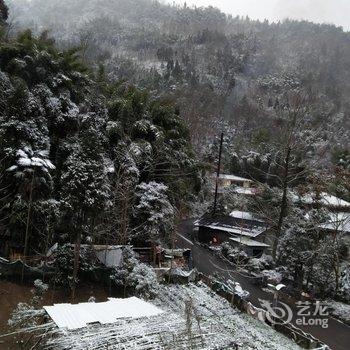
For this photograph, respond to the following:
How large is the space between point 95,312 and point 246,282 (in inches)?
466

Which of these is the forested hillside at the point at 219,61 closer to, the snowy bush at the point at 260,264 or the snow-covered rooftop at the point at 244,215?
the snow-covered rooftop at the point at 244,215

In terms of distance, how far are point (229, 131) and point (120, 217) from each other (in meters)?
45.6

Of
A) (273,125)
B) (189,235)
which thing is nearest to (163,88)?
(273,125)

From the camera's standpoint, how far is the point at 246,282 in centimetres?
1981

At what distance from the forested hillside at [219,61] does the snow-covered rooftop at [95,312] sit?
33.2m

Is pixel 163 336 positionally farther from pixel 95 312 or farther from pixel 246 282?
pixel 246 282

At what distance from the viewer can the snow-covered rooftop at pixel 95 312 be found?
849 centimetres

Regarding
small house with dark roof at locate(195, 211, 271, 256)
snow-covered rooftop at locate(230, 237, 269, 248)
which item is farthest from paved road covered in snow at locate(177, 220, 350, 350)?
snow-covered rooftop at locate(230, 237, 269, 248)

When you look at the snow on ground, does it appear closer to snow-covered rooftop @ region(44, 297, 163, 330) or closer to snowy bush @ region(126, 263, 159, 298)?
snow-covered rooftop @ region(44, 297, 163, 330)

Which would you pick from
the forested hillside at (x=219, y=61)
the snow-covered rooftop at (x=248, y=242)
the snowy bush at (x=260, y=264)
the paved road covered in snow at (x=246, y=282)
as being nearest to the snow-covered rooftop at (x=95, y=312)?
the paved road covered in snow at (x=246, y=282)

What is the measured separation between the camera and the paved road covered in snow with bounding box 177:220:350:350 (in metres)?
14.3

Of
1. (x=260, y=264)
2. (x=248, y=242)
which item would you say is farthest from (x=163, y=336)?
(x=248, y=242)

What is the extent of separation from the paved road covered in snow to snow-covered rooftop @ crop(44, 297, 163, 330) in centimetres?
721

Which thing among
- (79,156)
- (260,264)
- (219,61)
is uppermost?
(219,61)
